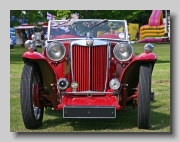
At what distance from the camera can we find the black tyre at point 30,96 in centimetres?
632

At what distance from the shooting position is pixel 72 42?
22.7 feet

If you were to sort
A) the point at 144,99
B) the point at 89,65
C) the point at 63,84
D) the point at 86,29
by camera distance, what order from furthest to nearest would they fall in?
the point at 86,29 → the point at 89,65 → the point at 63,84 → the point at 144,99

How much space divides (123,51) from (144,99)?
1.05m

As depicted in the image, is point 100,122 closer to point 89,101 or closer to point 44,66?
point 89,101

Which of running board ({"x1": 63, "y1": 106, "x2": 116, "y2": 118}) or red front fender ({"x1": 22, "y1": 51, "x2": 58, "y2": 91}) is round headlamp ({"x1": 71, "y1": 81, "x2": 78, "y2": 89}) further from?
running board ({"x1": 63, "y1": 106, "x2": 116, "y2": 118})

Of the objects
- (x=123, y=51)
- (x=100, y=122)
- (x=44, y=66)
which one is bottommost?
(x=100, y=122)

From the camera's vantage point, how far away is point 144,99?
6262 millimetres

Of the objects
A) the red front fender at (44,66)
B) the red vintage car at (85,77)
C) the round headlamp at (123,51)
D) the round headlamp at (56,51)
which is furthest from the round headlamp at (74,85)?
the round headlamp at (123,51)

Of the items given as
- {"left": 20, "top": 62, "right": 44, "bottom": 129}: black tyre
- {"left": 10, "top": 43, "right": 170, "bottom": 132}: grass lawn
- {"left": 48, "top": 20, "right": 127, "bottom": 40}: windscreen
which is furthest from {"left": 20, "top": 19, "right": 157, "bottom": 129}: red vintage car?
{"left": 48, "top": 20, "right": 127, "bottom": 40}: windscreen

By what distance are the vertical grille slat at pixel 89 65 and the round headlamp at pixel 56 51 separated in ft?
0.60

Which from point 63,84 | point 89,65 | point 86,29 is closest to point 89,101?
point 63,84

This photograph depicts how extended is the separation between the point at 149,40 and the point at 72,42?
27.5 m

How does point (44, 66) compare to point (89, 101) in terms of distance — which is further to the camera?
point (44, 66)

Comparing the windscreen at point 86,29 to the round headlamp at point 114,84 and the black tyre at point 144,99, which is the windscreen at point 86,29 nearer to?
the round headlamp at point 114,84
